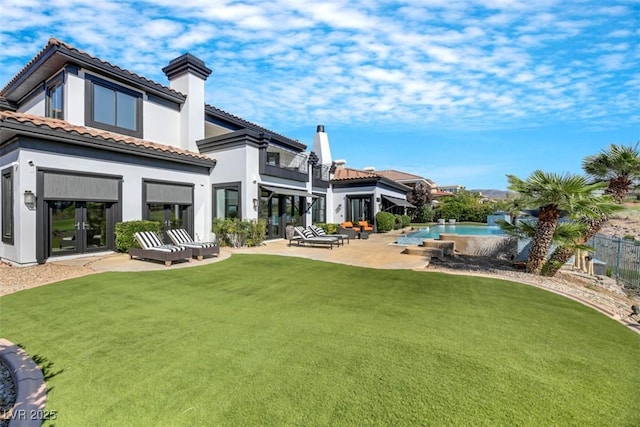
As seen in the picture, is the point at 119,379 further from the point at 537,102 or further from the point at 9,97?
the point at 9,97

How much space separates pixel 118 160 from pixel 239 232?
7027mm

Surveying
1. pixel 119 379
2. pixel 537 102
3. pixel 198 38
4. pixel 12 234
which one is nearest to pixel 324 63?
pixel 198 38

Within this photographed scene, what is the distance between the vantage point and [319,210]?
29125mm

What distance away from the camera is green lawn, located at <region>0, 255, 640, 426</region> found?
347 centimetres

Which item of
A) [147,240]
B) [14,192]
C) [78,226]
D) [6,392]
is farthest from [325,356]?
[14,192]

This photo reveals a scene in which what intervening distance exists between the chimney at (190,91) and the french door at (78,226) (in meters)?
7.48

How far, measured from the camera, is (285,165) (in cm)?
2269

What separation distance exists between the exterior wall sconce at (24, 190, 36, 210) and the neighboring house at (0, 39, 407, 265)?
0.13 ft

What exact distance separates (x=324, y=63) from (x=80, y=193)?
12.4 m

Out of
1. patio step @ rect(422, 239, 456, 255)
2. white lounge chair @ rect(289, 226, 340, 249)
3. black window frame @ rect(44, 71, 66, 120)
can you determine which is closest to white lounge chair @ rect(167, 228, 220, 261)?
white lounge chair @ rect(289, 226, 340, 249)

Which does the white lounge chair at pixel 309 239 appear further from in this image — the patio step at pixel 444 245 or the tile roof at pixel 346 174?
the tile roof at pixel 346 174

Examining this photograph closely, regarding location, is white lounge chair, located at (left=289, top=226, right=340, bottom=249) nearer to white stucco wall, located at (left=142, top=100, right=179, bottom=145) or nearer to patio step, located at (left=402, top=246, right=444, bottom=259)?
patio step, located at (left=402, top=246, right=444, bottom=259)

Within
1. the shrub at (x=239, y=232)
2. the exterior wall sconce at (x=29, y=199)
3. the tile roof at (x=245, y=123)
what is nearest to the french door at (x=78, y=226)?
the exterior wall sconce at (x=29, y=199)

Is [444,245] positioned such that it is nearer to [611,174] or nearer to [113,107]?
[611,174]
